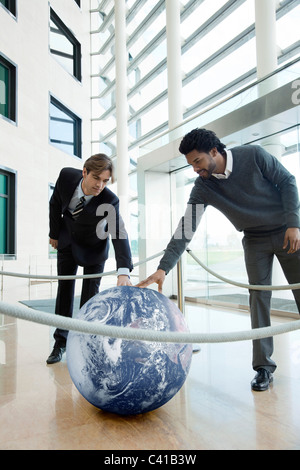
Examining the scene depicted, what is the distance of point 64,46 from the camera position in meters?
15.3

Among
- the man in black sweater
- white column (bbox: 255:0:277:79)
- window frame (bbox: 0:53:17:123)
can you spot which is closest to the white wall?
window frame (bbox: 0:53:17:123)

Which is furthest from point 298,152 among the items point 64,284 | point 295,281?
point 64,284

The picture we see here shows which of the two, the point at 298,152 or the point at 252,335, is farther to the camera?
the point at 298,152

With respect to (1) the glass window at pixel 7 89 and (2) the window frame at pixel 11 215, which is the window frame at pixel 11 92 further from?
(2) the window frame at pixel 11 215

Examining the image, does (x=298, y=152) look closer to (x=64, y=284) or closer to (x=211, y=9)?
(x=64, y=284)

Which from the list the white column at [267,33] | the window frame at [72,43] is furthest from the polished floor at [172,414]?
the window frame at [72,43]

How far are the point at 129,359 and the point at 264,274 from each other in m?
1.39

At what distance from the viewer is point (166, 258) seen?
2.62m

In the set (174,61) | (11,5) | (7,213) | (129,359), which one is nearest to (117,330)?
(129,359)

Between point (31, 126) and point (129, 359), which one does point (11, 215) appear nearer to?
point (31, 126)

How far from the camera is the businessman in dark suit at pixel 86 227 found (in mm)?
2863

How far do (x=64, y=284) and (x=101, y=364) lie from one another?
1667mm

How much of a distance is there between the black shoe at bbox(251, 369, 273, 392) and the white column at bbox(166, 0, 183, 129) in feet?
27.3

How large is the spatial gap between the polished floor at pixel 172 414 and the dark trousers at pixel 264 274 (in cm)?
25
